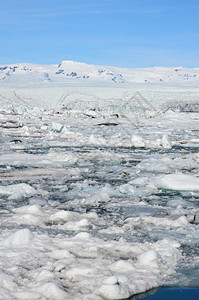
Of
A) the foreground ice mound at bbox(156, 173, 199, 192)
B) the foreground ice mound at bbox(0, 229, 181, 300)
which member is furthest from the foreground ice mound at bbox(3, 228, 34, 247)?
the foreground ice mound at bbox(156, 173, 199, 192)

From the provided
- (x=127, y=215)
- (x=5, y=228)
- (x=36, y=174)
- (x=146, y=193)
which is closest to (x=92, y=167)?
(x=36, y=174)

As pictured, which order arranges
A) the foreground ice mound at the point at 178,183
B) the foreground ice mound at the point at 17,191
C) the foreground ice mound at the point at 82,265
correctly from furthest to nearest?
the foreground ice mound at the point at 178,183
the foreground ice mound at the point at 17,191
the foreground ice mound at the point at 82,265

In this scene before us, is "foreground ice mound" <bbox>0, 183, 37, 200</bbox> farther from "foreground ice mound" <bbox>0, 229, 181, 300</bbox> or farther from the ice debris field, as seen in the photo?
"foreground ice mound" <bbox>0, 229, 181, 300</bbox>

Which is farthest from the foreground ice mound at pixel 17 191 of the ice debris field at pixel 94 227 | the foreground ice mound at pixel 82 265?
the foreground ice mound at pixel 82 265

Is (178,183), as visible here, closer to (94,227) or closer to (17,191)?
(17,191)

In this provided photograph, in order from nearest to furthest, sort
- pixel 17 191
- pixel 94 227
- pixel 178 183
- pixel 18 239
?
pixel 18 239
pixel 94 227
pixel 17 191
pixel 178 183

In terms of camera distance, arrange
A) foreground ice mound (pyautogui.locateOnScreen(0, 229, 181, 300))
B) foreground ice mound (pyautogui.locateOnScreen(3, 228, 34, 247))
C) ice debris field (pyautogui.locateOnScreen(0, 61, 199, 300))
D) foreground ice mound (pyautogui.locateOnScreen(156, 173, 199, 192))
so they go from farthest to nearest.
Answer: foreground ice mound (pyautogui.locateOnScreen(156, 173, 199, 192)) < foreground ice mound (pyautogui.locateOnScreen(3, 228, 34, 247)) < ice debris field (pyautogui.locateOnScreen(0, 61, 199, 300)) < foreground ice mound (pyautogui.locateOnScreen(0, 229, 181, 300))

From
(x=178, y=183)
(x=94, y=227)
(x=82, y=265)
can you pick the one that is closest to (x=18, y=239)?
(x=82, y=265)

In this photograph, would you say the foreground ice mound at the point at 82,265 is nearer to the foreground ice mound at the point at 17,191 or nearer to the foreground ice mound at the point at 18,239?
the foreground ice mound at the point at 18,239

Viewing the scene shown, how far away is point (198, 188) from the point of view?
5.22m

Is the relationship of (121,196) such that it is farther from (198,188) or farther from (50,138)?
(50,138)

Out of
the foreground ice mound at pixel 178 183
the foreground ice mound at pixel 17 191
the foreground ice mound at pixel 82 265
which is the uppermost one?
the foreground ice mound at pixel 178 183

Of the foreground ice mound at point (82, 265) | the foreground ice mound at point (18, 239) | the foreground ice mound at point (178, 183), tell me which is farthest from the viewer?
the foreground ice mound at point (178, 183)

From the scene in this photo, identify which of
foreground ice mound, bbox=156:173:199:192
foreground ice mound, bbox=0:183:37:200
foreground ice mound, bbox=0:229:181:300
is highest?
foreground ice mound, bbox=156:173:199:192
